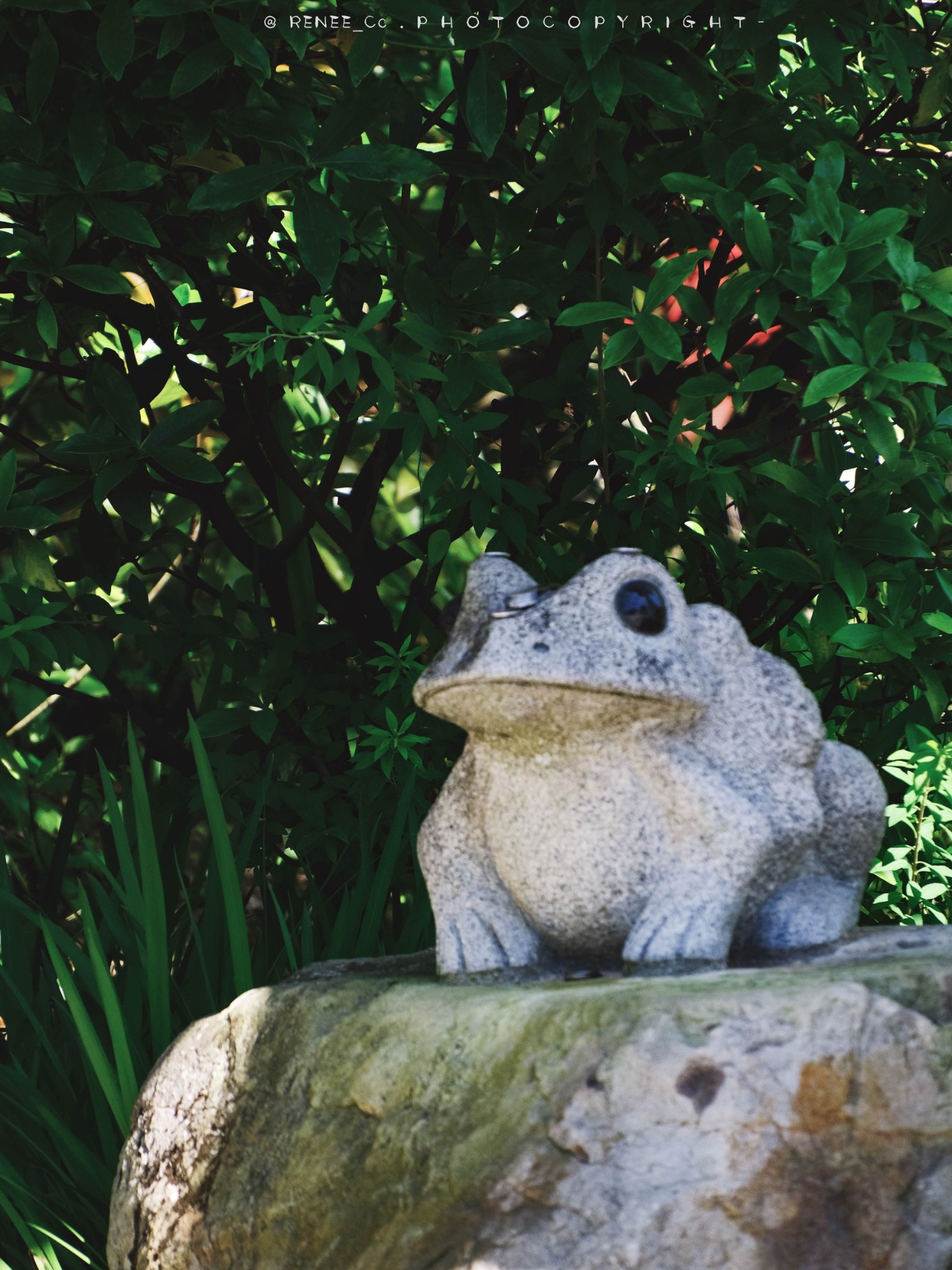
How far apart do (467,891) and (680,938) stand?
0.35 metres

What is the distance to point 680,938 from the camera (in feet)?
5.68

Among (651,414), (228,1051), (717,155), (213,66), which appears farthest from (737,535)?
(228,1051)

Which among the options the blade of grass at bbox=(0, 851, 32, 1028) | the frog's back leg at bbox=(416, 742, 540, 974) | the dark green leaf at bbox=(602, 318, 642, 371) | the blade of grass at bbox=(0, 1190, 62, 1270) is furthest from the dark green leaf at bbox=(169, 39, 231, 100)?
the blade of grass at bbox=(0, 1190, 62, 1270)

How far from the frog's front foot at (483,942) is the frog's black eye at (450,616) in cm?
39

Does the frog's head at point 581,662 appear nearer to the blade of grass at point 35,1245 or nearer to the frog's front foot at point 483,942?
the frog's front foot at point 483,942

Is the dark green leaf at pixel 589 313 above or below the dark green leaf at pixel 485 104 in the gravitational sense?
below

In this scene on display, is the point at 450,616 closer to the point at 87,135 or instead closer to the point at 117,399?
the point at 117,399

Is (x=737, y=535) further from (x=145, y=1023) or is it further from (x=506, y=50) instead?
(x=145, y=1023)

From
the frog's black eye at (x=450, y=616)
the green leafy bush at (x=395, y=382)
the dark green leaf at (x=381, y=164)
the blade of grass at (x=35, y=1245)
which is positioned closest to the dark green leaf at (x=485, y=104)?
the green leafy bush at (x=395, y=382)

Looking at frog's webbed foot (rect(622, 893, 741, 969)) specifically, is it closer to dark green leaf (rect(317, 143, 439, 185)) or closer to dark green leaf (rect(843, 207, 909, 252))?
dark green leaf (rect(843, 207, 909, 252))

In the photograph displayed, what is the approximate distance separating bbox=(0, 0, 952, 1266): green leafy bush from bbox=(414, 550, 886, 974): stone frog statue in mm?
428

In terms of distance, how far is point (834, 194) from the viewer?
81.9 inches

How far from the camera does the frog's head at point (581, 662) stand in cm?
173

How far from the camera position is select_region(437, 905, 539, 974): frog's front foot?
1903 millimetres
